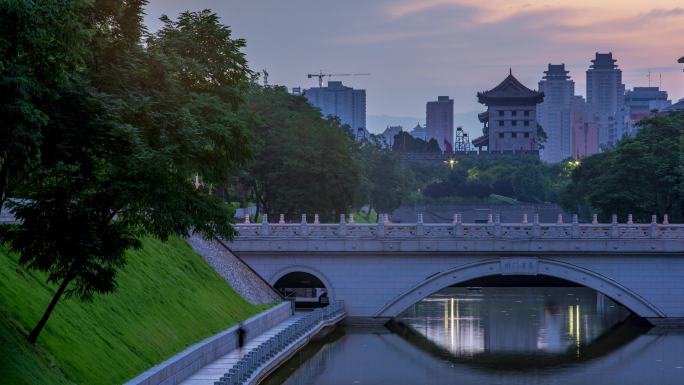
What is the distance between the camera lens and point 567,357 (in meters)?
57.7

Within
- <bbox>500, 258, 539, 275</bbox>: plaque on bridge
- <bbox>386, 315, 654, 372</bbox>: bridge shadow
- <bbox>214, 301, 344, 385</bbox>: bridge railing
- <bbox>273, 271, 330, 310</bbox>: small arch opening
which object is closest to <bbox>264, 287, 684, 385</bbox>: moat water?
<bbox>386, 315, 654, 372</bbox>: bridge shadow

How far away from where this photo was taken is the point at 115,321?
3800cm

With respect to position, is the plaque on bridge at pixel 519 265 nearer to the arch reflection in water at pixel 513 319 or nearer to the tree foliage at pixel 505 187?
the arch reflection in water at pixel 513 319

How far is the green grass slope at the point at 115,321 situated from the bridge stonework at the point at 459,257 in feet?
41.0

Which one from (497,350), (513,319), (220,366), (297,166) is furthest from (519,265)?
(220,366)

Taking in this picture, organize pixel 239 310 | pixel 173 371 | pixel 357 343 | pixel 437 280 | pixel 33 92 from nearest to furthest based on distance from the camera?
pixel 33 92 → pixel 173 371 → pixel 239 310 → pixel 357 343 → pixel 437 280

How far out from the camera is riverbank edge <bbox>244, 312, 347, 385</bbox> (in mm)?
43966

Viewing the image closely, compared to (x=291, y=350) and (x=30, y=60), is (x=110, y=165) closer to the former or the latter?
(x=30, y=60)

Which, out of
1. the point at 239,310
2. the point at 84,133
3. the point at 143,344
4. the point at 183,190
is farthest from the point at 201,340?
the point at 84,133

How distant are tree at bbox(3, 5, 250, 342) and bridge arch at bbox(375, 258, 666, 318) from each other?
34.7m

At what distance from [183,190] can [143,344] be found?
8877mm

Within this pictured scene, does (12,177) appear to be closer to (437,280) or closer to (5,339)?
(5,339)

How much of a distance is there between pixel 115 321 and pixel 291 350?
15.4 meters

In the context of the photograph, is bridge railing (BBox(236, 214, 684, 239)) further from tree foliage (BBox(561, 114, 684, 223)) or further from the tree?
the tree
